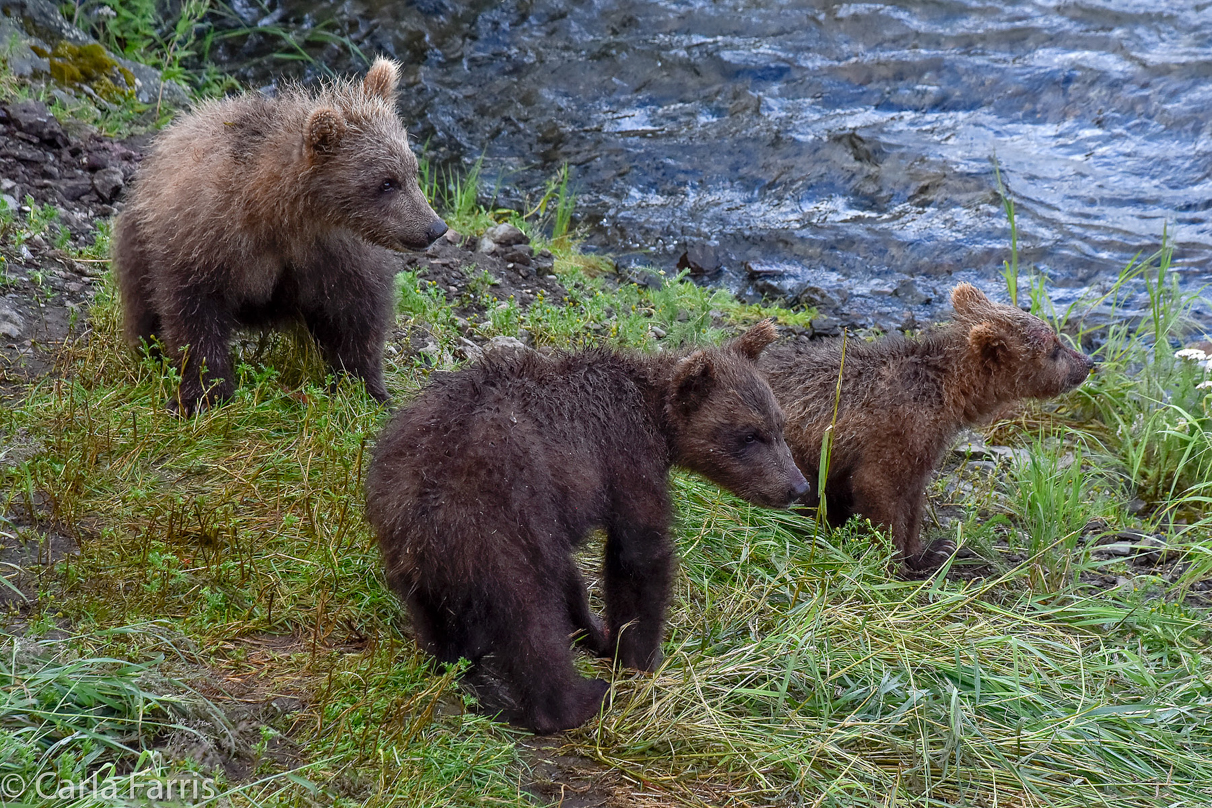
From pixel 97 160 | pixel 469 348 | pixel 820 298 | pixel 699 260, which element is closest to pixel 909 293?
pixel 820 298

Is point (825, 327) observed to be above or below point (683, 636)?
below

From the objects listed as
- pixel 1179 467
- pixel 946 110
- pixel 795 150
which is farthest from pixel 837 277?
pixel 1179 467

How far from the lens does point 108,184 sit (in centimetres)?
767

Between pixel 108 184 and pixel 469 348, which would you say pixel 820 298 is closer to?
pixel 469 348

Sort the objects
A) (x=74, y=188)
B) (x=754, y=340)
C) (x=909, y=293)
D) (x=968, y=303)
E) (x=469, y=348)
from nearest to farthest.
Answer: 1. (x=754, y=340)
2. (x=968, y=303)
3. (x=469, y=348)
4. (x=74, y=188)
5. (x=909, y=293)

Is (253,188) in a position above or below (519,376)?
above

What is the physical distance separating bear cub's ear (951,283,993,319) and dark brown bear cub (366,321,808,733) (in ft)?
6.66

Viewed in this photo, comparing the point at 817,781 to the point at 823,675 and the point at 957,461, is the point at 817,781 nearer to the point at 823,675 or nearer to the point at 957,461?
the point at 823,675

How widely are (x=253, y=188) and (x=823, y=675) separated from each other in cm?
352

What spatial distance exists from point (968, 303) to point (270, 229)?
A: 12.2 ft

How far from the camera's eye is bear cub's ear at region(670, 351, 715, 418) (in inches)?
175

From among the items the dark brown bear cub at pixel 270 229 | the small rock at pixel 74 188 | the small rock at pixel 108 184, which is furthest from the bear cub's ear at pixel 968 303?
the small rock at pixel 74 188

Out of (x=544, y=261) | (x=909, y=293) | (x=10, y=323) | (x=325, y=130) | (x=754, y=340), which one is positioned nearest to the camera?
(x=754, y=340)

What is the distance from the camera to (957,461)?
277 inches
